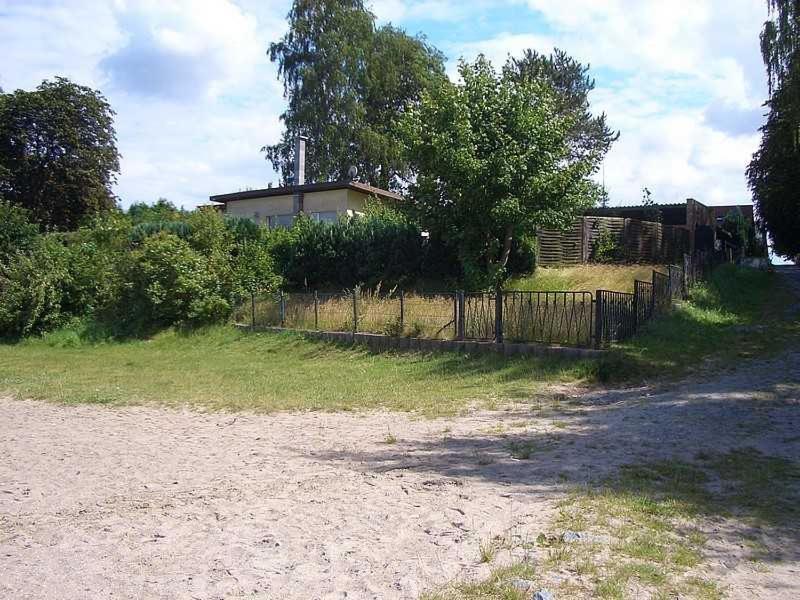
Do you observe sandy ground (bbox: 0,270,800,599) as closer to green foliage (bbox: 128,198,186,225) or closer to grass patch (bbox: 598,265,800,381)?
grass patch (bbox: 598,265,800,381)

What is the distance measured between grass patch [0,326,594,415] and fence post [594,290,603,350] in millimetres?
797

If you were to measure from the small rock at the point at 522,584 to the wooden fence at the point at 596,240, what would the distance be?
18.7m

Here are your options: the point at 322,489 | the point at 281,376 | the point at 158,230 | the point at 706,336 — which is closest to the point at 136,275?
the point at 158,230

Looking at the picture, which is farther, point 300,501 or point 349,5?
point 349,5

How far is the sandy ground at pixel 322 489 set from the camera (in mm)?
4625

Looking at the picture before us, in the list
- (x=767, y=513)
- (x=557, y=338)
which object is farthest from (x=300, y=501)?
(x=557, y=338)

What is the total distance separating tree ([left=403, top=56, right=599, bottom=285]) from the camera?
59.5ft

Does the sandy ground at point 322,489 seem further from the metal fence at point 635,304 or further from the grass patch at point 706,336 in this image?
the metal fence at point 635,304

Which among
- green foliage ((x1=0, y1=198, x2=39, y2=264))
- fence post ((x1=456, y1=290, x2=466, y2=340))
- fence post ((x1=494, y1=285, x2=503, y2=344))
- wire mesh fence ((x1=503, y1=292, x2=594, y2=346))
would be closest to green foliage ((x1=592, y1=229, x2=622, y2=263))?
wire mesh fence ((x1=503, y1=292, x2=594, y2=346))

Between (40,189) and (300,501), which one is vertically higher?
(40,189)

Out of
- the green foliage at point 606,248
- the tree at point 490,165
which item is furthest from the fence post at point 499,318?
the green foliage at point 606,248

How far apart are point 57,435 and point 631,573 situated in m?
7.82

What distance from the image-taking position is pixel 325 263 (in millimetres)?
25125

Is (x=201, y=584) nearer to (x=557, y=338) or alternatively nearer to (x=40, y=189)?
(x=557, y=338)
